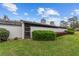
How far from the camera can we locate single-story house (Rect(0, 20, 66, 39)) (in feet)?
15.1

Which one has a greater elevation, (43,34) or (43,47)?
(43,34)

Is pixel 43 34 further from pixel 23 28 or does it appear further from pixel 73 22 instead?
pixel 73 22

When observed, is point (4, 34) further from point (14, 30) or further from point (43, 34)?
point (43, 34)

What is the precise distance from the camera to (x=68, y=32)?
4609 millimetres

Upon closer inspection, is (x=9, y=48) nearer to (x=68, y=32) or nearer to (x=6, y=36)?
(x=6, y=36)

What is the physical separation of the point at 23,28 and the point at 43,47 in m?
0.40

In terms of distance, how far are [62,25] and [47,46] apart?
37 cm

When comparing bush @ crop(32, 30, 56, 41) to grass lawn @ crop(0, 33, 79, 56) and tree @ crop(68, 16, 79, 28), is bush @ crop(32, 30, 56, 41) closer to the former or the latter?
grass lawn @ crop(0, 33, 79, 56)

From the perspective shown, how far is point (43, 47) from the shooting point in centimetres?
459

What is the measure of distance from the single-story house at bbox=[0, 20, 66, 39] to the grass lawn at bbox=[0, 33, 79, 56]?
9 centimetres

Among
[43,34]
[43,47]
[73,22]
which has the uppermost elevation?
[73,22]

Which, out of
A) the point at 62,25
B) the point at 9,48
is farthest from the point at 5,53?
the point at 62,25

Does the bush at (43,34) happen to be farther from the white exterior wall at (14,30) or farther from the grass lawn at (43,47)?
the white exterior wall at (14,30)

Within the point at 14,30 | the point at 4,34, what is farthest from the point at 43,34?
the point at 4,34
